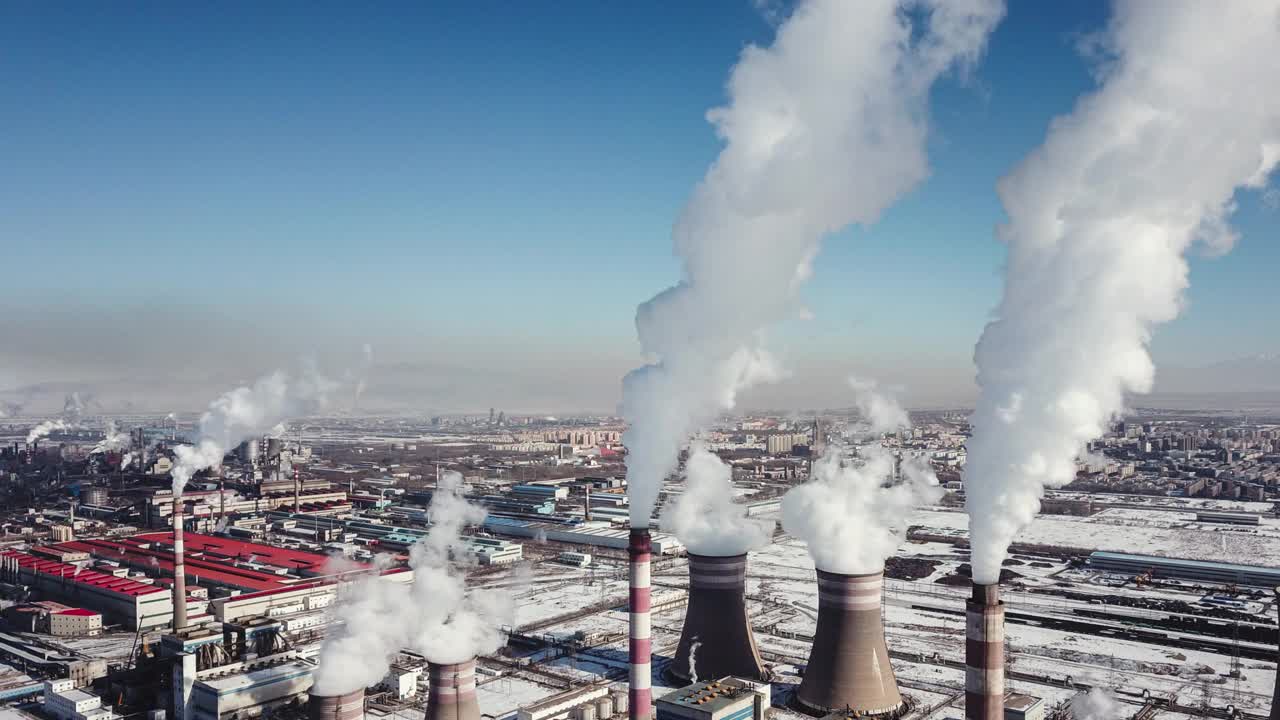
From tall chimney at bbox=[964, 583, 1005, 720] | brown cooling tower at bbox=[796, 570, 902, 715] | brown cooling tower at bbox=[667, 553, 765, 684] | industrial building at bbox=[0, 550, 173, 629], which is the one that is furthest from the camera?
industrial building at bbox=[0, 550, 173, 629]

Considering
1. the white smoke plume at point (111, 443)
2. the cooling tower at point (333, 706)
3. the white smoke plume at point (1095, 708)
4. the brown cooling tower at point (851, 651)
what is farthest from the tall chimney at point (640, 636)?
the white smoke plume at point (111, 443)

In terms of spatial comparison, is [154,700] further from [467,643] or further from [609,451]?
[609,451]

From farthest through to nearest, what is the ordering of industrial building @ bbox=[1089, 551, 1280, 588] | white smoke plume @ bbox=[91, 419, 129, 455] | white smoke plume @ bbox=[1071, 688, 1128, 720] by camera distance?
white smoke plume @ bbox=[91, 419, 129, 455] → industrial building @ bbox=[1089, 551, 1280, 588] → white smoke plume @ bbox=[1071, 688, 1128, 720]

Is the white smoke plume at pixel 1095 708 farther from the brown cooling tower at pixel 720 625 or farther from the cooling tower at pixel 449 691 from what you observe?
the cooling tower at pixel 449 691

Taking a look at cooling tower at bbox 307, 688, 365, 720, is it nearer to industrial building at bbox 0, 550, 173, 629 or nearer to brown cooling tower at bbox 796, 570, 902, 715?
brown cooling tower at bbox 796, 570, 902, 715

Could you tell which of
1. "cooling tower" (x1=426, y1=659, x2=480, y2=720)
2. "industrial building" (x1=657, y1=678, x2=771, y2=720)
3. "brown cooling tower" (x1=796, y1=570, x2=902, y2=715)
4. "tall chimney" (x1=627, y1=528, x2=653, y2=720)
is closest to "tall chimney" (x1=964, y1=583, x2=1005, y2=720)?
"industrial building" (x1=657, y1=678, x2=771, y2=720)

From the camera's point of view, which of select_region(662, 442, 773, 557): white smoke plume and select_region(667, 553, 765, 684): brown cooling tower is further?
select_region(662, 442, 773, 557): white smoke plume
